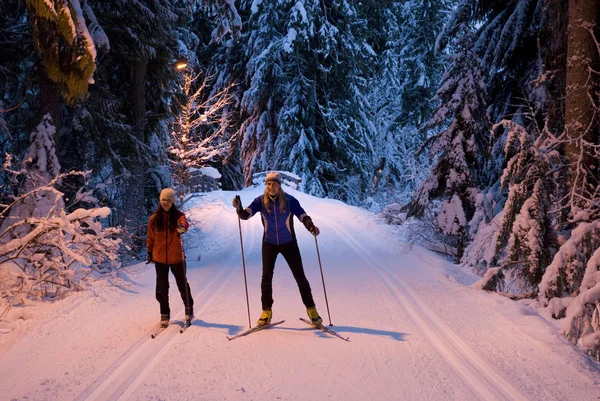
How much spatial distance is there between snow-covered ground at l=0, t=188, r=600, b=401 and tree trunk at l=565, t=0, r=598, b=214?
2035 millimetres

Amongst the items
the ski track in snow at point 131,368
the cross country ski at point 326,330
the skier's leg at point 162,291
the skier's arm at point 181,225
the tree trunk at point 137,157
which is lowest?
the cross country ski at point 326,330

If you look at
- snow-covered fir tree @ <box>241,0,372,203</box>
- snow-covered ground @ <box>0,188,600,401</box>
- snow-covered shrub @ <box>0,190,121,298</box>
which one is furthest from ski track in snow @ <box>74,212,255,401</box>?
snow-covered fir tree @ <box>241,0,372,203</box>

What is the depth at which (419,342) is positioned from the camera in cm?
503

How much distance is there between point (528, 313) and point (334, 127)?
22429 millimetres

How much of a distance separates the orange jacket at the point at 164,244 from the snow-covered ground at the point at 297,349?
0.86 metres

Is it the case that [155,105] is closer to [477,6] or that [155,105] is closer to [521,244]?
[477,6]

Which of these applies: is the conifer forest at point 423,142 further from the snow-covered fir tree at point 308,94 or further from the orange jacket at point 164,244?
the snow-covered fir tree at point 308,94

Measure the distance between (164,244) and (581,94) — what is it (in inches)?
246

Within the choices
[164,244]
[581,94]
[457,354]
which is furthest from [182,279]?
[581,94]

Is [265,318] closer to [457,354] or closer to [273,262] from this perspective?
[273,262]

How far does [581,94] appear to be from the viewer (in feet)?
20.7

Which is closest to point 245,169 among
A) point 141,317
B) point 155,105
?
point 155,105

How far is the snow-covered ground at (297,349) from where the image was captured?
389 centimetres

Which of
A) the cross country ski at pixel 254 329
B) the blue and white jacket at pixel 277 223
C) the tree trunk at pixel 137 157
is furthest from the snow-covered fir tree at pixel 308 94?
the cross country ski at pixel 254 329
